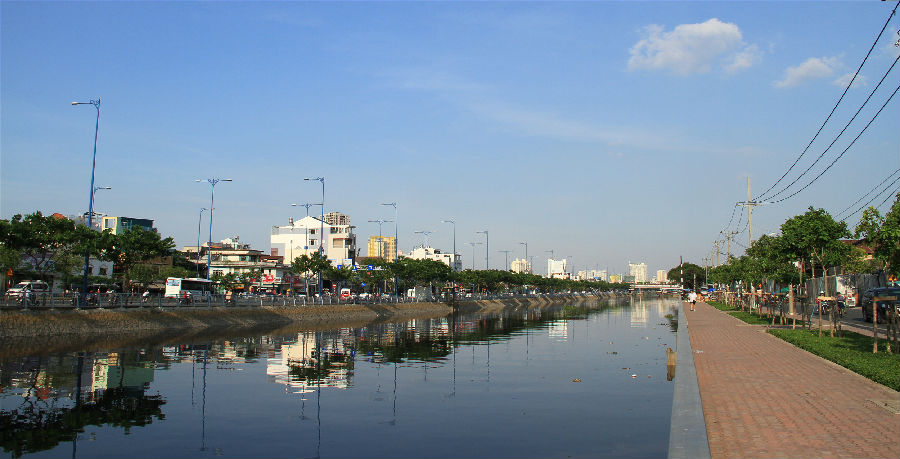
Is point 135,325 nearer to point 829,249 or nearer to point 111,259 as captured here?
point 111,259

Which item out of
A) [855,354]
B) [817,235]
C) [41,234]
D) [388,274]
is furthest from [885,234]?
[388,274]

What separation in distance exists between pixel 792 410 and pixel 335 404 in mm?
10518

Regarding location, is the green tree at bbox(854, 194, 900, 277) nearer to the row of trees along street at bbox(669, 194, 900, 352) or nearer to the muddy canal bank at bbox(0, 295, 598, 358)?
the row of trees along street at bbox(669, 194, 900, 352)

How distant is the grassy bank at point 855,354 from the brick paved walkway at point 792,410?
39cm

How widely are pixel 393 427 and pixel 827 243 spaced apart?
2556 cm

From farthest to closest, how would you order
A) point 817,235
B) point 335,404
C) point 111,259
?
point 111,259 < point 817,235 < point 335,404

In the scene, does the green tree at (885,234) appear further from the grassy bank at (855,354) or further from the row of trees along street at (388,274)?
the row of trees along street at (388,274)

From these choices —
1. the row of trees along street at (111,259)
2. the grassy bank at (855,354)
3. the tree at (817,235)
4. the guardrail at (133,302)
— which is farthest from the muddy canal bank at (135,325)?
the tree at (817,235)

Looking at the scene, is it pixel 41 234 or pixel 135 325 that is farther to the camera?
pixel 41 234

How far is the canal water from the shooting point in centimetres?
1305

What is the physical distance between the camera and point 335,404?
17562 millimetres

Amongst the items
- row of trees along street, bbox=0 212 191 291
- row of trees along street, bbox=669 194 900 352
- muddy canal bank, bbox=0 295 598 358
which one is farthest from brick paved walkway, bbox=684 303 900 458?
row of trees along street, bbox=0 212 191 291

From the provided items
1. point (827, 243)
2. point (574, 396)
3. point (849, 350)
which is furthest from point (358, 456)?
point (827, 243)

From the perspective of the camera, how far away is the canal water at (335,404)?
1305 cm
